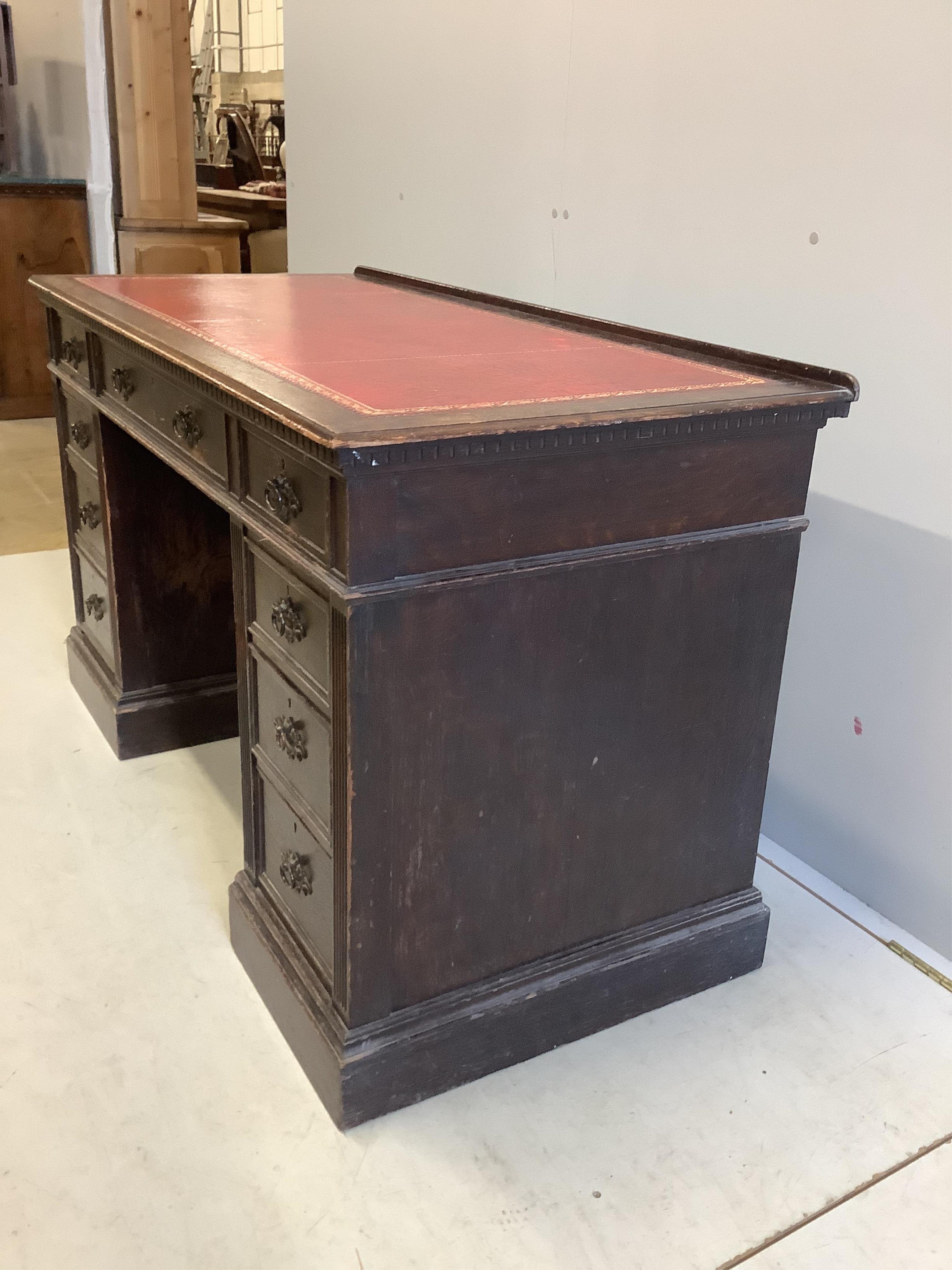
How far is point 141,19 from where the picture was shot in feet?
13.7

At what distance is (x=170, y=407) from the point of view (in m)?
1.70

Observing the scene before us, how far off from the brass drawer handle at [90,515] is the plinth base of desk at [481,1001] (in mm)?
934

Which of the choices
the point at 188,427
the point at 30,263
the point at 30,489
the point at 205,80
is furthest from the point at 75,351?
the point at 205,80

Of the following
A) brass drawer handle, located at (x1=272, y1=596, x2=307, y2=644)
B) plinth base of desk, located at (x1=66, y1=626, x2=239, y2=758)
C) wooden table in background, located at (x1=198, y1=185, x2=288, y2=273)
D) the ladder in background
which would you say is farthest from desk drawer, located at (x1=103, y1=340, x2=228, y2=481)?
the ladder in background

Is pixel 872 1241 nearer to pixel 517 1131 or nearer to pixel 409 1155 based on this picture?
pixel 517 1131

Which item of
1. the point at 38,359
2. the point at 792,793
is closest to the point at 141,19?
the point at 38,359

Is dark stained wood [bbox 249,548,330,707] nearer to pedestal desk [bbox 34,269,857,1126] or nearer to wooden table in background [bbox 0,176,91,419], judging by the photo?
pedestal desk [bbox 34,269,857,1126]

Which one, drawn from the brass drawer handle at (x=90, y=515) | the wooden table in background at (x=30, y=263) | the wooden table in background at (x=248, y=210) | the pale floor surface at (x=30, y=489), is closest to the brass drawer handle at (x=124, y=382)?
the brass drawer handle at (x=90, y=515)

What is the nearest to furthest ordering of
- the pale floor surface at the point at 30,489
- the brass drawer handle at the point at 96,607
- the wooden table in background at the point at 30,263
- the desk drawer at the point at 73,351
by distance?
the desk drawer at the point at 73,351
the brass drawer handle at the point at 96,607
the pale floor surface at the point at 30,489
the wooden table in background at the point at 30,263

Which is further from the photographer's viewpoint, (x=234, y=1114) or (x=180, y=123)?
(x=180, y=123)

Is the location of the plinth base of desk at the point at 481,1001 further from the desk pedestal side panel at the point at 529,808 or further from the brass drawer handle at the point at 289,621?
the brass drawer handle at the point at 289,621

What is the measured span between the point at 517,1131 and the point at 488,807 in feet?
1.39

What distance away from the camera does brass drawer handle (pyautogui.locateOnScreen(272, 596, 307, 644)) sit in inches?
53.2

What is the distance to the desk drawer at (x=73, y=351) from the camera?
212 cm
